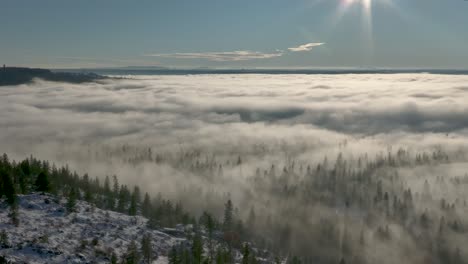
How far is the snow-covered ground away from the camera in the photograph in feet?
395

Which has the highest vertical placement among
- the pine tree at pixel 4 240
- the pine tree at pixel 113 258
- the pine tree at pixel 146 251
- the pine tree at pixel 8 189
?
the pine tree at pixel 8 189

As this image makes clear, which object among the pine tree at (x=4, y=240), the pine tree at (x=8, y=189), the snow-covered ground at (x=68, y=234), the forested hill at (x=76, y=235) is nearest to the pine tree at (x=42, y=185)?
the forested hill at (x=76, y=235)

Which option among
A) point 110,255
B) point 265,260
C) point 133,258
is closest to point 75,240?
point 110,255

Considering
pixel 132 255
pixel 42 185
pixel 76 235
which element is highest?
pixel 42 185

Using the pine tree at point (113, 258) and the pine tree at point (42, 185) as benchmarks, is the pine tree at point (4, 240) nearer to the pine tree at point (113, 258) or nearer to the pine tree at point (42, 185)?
the pine tree at point (113, 258)

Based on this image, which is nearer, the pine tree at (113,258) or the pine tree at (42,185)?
the pine tree at (113,258)

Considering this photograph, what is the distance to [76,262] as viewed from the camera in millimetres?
121250

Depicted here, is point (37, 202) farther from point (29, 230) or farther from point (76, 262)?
point (76, 262)

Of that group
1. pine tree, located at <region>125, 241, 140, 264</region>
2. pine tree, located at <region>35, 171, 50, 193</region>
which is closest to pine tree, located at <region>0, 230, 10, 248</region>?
pine tree, located at <region>125, 241, 140, 264</region>

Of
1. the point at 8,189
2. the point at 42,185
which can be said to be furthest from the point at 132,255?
the point at 42,185

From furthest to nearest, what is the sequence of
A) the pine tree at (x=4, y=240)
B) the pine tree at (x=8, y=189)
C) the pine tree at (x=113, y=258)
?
1. the pine tree at (x=8, y=189)
2. the pine tree at (x=113, y=258)
3. the pine tree at (x=4, y=240)

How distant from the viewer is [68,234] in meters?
138

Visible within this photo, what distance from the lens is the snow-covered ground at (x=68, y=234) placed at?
12038 cm

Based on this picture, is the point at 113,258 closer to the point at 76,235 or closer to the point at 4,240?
the point at 76,235
